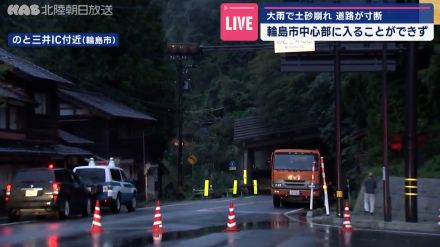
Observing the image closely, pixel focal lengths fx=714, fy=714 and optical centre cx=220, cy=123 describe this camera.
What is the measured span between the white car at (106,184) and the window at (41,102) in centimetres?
899

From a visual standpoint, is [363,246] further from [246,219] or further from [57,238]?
[246,219]

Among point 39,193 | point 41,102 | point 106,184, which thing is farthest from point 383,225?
point 41,102

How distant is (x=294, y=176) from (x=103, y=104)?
17939 millimetres

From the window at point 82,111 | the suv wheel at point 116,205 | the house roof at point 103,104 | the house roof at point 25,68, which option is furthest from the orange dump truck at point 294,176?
the window at point 82,111

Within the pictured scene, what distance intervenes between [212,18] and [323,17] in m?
62.0

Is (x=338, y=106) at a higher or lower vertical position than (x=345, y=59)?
lower

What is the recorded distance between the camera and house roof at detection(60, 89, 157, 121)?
4584 centimetres

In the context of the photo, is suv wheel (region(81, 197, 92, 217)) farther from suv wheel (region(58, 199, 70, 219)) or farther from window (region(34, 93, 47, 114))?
window (region(34, 93, 47, 114))

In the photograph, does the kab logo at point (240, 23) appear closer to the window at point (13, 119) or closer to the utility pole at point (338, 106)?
the utility pole at point (338, 106)

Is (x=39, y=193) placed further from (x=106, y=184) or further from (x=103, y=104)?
(x=103, y=104)

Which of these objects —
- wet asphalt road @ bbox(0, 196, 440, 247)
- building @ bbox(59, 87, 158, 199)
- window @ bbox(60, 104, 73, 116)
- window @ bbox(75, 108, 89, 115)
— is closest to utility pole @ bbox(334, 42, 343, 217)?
wet asphalt road @ bbox(0, 196, 440, 247)

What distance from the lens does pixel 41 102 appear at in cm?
3922

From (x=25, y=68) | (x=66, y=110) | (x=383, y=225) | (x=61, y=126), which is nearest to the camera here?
(x=383, y=225)

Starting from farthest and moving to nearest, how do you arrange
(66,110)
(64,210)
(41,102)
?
(66,110), (41,102), (64,210)
